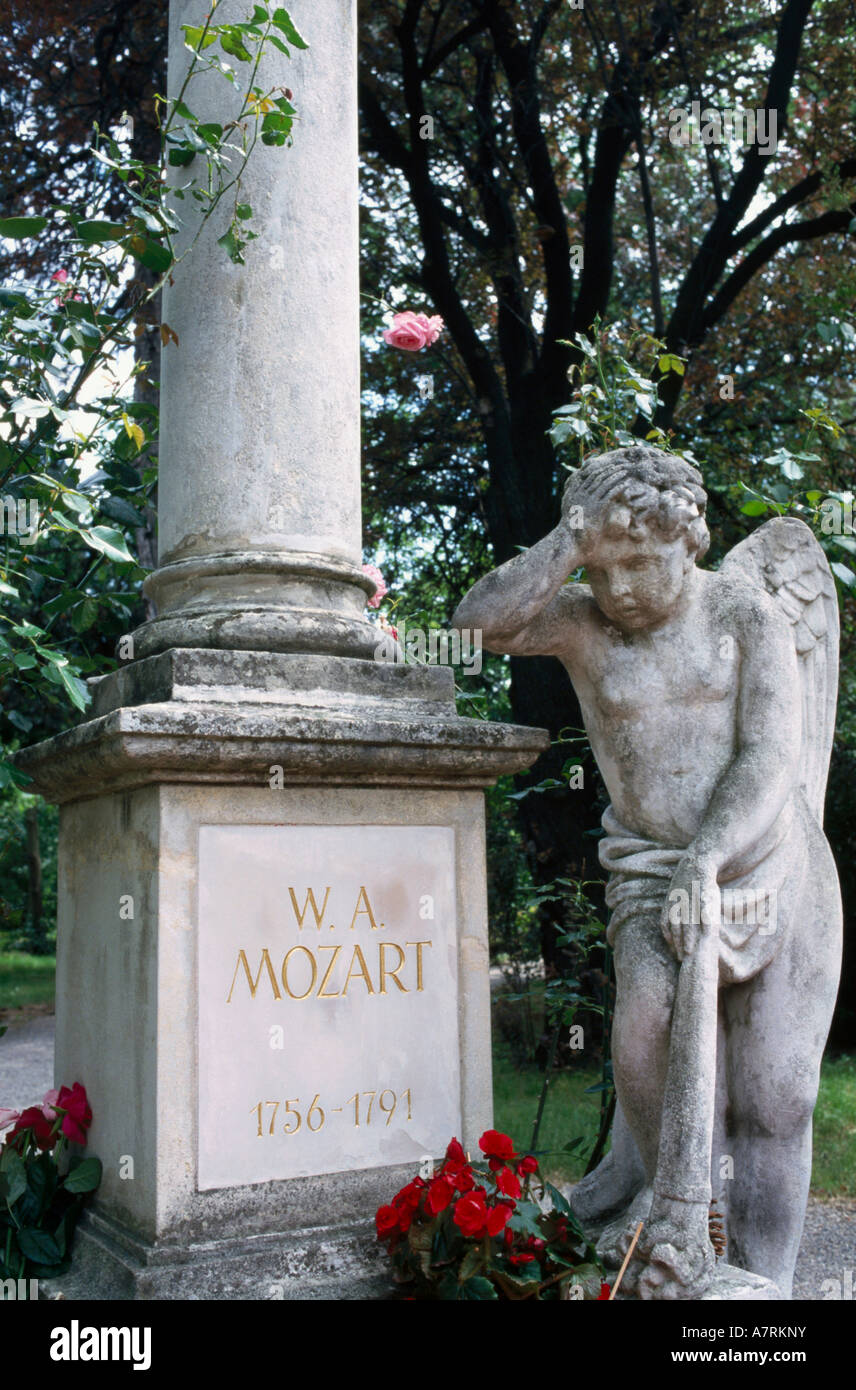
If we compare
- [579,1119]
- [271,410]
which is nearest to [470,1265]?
[271,410]

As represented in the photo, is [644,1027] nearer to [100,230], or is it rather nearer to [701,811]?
[701,811]

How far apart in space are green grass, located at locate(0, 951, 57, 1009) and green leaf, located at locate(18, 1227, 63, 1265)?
1168 cm

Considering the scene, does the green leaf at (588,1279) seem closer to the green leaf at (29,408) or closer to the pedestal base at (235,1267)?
the pedestal base at (235,1267)

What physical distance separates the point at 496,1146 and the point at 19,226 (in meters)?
2.30

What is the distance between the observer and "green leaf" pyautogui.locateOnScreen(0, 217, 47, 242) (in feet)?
9.07

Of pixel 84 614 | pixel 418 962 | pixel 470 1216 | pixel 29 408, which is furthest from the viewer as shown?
pixel 84 614

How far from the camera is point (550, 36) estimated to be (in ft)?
33.2

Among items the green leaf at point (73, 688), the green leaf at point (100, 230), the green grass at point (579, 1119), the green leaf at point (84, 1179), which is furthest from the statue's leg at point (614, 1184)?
the green grass at point (579, 1119)

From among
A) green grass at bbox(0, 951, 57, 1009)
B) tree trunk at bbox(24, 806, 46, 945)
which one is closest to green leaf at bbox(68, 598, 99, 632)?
green grass at bbox(0, 951, 57, 1009)

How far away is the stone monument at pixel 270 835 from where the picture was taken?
8.98ft

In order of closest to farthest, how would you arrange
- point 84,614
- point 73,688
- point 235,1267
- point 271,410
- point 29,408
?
point 235,1267, point 29,408, point 73,688, point 271,410, point 84,614

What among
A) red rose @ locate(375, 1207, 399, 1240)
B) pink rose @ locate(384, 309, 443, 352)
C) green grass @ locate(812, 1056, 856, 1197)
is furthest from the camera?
green grass @ locate(812, 1056, 856, 1197)

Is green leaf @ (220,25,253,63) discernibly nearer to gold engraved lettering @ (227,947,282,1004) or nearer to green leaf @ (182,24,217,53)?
green leaf @ (182,24,217,53)

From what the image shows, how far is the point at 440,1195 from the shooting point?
2600mm
